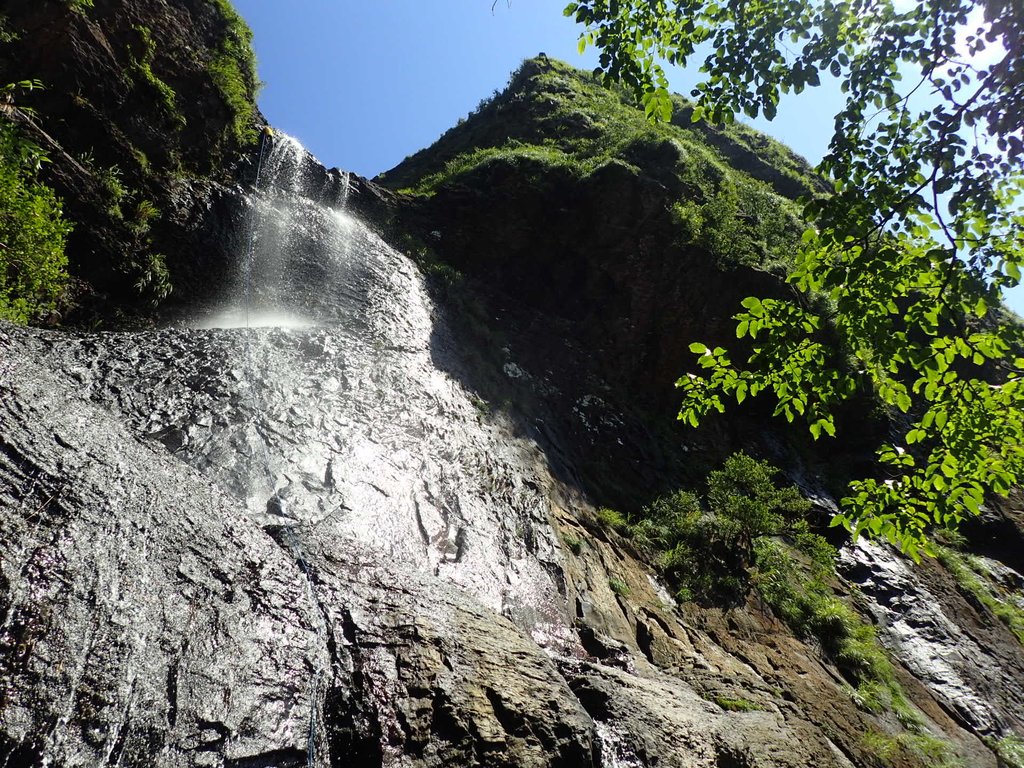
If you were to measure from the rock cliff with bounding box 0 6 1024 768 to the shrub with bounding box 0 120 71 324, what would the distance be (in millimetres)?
1220

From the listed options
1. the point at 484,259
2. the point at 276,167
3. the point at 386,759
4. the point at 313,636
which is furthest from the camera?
the point at 484,259

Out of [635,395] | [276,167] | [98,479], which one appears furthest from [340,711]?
[276,167]

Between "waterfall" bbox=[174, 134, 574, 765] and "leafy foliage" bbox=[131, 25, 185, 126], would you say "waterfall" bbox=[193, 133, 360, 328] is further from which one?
"leafy foliage" bbox=[131, 25, 185, 126]

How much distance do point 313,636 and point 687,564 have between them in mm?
→ 8030

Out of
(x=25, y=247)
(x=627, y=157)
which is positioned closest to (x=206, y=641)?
(x=25, y=247)

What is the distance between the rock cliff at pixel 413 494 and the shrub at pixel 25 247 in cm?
122

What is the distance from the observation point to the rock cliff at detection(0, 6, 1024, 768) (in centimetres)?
349

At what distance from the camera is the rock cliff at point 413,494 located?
3.49 meters

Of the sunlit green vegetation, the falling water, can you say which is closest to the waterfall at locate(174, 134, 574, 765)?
the falling water

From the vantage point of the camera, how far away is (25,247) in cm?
758

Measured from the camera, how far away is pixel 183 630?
3559 mm

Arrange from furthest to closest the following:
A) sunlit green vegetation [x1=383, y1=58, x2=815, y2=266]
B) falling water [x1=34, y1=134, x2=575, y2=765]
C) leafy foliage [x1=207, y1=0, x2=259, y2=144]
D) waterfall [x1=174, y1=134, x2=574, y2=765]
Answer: sunlit green vegetation [x1=383, y1=58, x2=815, y2=266]
leafy foliage [x1=207, y1=0, x2=259, y2=144]
waterfall [x1=174, y1=134, x2=574, y2=765]
falling water [x1=34, y1=134, x2=575, y2=765]

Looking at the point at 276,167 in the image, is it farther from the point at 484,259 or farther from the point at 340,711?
the point at 340,711

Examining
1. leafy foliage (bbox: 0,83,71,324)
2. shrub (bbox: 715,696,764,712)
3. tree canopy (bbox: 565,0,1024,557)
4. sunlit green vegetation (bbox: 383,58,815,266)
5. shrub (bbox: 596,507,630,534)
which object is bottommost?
shrub (bbox: 596,507,630,534)
